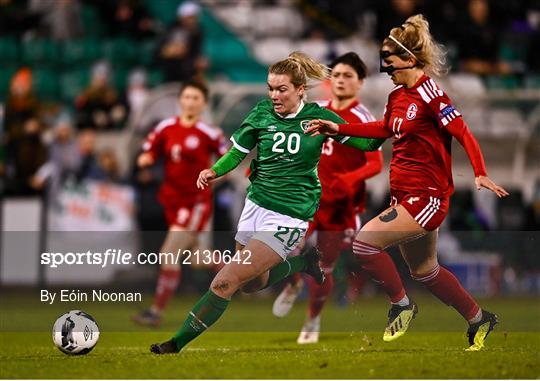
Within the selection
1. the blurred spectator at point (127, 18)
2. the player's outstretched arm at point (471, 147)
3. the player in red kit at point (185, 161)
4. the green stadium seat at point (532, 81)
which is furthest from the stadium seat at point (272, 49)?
the player's outstretched arm at point (471, 147)

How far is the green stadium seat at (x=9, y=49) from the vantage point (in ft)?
63.0

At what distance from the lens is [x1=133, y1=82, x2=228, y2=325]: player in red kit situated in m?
11.1

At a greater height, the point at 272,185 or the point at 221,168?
the point at 221,168

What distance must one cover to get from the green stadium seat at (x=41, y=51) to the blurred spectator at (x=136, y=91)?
181cm

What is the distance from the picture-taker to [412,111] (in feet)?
25.7

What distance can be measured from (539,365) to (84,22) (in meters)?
13.5

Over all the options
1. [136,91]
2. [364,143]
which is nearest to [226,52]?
[136,91]

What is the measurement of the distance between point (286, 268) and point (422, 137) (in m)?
1.31

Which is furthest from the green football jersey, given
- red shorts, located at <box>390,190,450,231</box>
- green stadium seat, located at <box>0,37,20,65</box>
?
green stadium seat, located at <box>0,37,20,65</box>

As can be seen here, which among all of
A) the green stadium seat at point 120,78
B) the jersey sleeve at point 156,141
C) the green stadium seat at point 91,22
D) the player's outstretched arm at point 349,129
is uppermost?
the player's outstretched arm at point 349,129

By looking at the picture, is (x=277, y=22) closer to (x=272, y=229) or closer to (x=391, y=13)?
(x=391, y=13)

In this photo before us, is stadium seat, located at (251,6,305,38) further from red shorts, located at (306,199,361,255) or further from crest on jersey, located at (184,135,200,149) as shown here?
red shorts, located at (306,199,361,255)

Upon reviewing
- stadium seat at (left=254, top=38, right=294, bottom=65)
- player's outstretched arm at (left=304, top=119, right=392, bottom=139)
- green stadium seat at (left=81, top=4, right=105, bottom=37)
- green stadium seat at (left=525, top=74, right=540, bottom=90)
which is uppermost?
player's outstretched arm at (left=304, top=119, right=392, bottom=139)

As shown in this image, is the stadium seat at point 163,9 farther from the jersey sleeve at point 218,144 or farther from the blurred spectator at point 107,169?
the jersey sleeve at point 218,144
